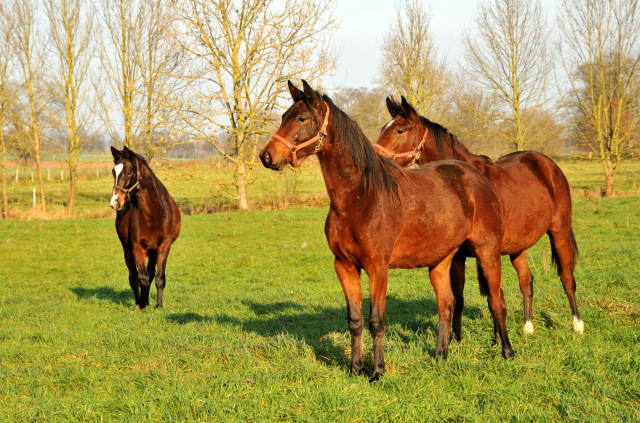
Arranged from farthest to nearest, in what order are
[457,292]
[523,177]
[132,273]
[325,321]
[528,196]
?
[132,273]
[325,321]
[523,177]
[528,196]
[457,292]

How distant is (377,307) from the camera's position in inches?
167

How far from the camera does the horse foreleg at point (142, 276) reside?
26.7 ft

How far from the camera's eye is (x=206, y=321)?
6926mm

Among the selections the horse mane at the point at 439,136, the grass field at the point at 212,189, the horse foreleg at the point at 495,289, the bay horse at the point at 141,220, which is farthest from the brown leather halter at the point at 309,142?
the grass field at the point at 212,189

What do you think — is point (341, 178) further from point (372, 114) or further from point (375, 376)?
point (372, 114)

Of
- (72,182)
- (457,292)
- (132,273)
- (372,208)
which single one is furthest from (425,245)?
(72,182)

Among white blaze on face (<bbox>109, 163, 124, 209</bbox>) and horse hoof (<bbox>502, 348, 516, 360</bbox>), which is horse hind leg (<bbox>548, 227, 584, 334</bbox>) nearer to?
horse hoof (<bbox>502, 348, 516, 360</bbox>)

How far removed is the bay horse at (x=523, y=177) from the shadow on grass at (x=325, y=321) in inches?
48.4

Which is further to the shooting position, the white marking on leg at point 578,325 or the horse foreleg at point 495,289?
the white marking on leg at point 578,325

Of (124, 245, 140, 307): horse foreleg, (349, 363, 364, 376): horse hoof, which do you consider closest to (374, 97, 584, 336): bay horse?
(349, 363, 364, 376): horse hoof

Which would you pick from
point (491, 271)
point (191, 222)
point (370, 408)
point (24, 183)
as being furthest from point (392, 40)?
point (24, 183)

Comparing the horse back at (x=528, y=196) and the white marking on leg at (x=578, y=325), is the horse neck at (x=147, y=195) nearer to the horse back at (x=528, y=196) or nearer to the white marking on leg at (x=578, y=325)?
the horse back at (x=528, y=196)

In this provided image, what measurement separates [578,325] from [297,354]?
3.32 metres

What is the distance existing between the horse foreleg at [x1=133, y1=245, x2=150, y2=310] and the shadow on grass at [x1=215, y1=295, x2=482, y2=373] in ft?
5.22
